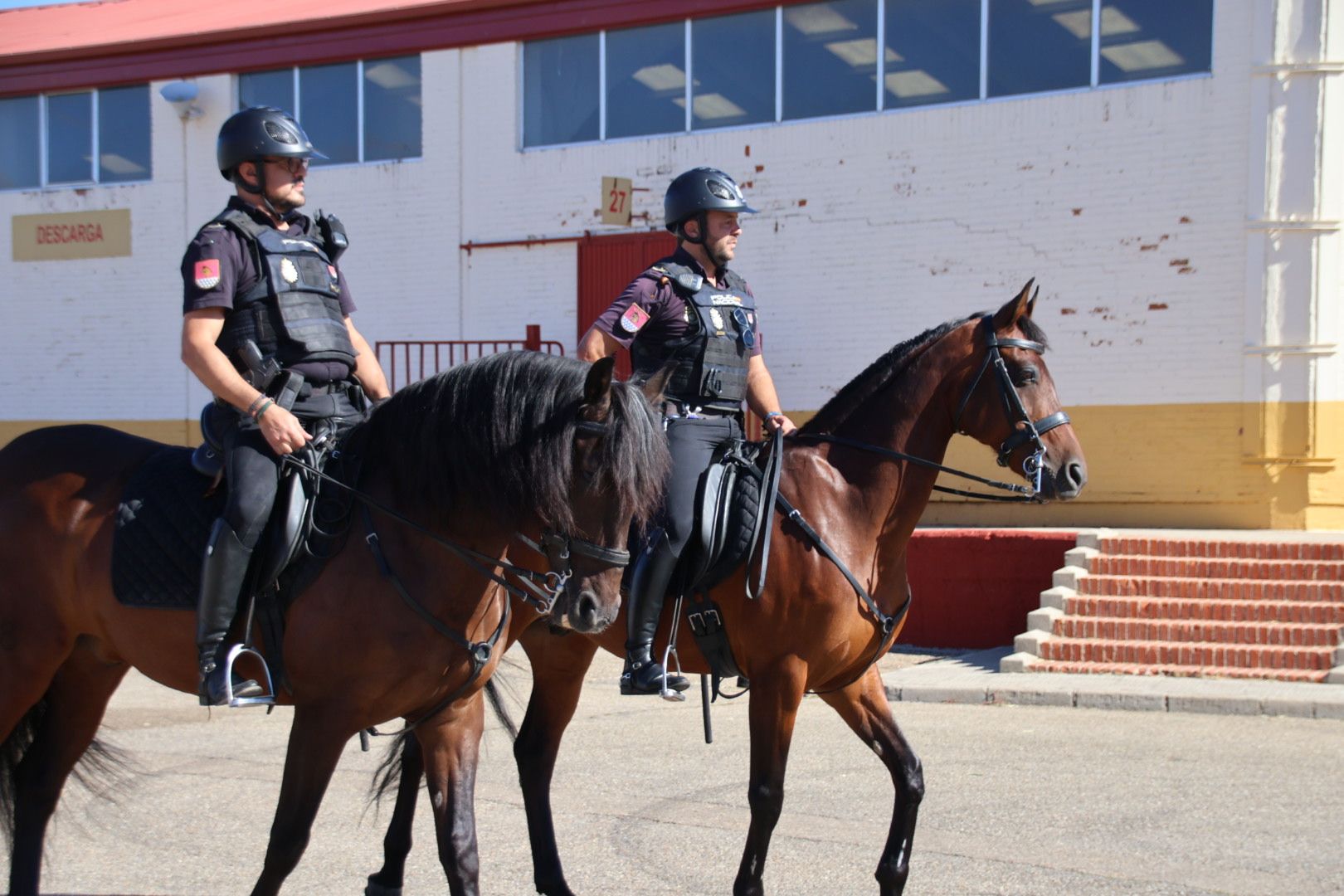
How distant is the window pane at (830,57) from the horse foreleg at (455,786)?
13.0 metres

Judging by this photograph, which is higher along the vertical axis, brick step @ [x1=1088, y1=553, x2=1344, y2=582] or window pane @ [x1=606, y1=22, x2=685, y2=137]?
window pane @ [x1=606, y1=22, x2=685, y2=137]

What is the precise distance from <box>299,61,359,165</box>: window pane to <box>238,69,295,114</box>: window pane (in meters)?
0.19

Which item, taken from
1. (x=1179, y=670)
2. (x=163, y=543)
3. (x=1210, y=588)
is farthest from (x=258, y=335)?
(x=1210, y=588)

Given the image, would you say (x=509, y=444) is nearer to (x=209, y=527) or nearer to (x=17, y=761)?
(x=209, y=527)

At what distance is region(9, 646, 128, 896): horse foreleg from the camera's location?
16.5ft

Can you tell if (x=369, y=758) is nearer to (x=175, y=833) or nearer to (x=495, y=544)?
(x=175, y=833)

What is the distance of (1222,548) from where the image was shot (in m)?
11.9

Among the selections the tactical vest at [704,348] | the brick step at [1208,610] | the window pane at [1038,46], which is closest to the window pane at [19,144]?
the window pane at [1038,46]

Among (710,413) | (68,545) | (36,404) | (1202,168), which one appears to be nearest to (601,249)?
(1202,168)

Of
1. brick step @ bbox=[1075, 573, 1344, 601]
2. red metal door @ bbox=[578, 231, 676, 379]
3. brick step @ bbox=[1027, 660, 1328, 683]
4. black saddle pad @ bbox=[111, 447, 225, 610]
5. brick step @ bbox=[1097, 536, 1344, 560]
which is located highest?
red metal door @ bbox=[578, 231, 676, 379]

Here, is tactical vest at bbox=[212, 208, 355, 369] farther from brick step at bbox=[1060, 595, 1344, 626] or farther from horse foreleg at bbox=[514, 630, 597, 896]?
brick step at bbox=[1060, 595, 1344, 626]

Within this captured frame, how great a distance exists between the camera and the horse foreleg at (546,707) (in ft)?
18.4

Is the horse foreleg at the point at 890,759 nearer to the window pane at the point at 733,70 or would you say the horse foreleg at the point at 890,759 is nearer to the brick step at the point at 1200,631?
the brick step at the point at 1200,631

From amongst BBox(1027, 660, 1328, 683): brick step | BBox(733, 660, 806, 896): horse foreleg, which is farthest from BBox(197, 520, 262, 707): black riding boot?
BBox(1027, 660, 1328, 683): brick step
